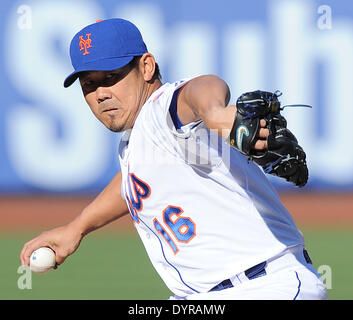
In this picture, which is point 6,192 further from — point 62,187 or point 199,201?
point 199,201

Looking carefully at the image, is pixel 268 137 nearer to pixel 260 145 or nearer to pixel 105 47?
pixel 260 145

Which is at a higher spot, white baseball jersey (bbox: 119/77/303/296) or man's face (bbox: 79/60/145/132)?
man's face (bbox: 79/60/145/132)

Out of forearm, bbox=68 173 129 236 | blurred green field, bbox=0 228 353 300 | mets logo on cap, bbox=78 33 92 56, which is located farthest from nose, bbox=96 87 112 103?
blurred green field, bbox=0 228 353 300

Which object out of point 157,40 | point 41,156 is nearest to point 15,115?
point 41,156

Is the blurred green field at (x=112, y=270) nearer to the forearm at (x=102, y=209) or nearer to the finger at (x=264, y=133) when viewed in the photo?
the forearm at (x=102, y=209)

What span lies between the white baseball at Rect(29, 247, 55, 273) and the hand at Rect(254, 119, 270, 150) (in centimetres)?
144

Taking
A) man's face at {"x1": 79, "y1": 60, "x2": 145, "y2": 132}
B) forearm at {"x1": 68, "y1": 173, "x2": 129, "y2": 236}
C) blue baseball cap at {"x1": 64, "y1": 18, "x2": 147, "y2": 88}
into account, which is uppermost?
blue baseball cap at {"x1": 64, "y1": 18, "x2": 147, "y2": 88}

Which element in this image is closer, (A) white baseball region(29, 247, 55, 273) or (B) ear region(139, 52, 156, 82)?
(B) ear region(139, 52, 156, 82)

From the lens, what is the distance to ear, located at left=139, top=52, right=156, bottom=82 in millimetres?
3027

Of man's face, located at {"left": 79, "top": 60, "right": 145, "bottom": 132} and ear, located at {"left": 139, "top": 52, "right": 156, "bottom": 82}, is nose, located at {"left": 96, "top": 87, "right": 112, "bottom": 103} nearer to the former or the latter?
man's face, located at {"left": 79, "top": 60, "right": 145, "bottom": 132}

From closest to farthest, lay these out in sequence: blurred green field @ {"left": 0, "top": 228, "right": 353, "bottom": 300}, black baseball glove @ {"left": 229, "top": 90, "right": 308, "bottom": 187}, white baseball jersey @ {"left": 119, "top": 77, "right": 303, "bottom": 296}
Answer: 1. black baseball glove @ {"left": 229, "top": 90, "right": 308, "bottom": 187}
2. white baseball jersey @ {"left": 119, "top": 77, "right": 303, "bottom": 296}
3. blurred green field @ {"left": 0, "top": 228, "right": 353, "bottom": 300}

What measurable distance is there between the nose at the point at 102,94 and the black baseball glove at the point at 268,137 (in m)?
0.84

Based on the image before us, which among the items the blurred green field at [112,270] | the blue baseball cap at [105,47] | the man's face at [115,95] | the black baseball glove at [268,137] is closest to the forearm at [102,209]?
the man's face at [115,95]

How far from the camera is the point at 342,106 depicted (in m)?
9.45
